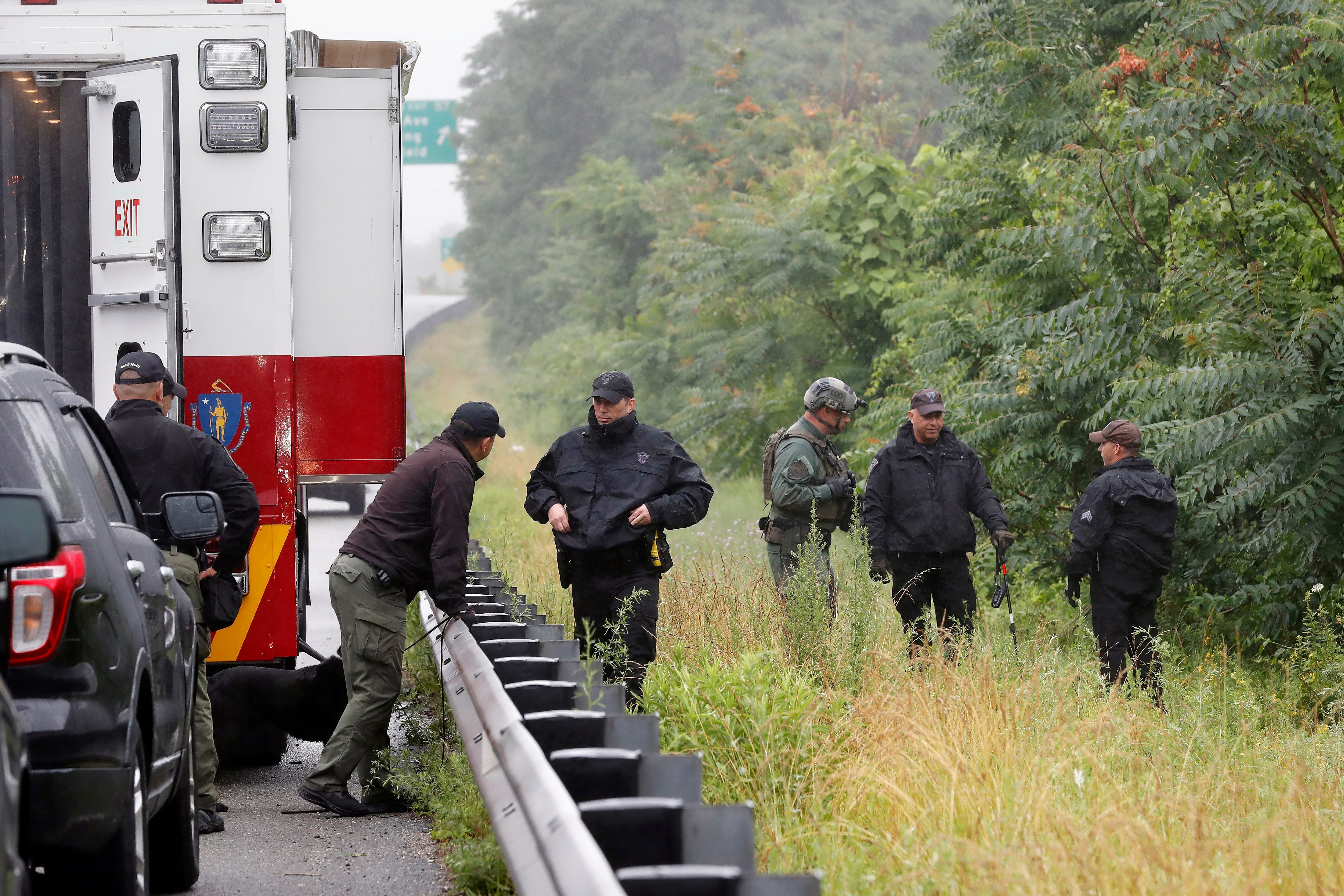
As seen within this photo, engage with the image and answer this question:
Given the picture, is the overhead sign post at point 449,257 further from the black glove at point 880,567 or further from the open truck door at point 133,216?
the open truck door at point 133,216

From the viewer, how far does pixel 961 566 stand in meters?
8.84

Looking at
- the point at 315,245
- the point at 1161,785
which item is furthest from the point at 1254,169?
the point at 315,245

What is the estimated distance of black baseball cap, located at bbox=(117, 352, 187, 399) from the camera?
23.0ft

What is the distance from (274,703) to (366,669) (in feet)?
3.49

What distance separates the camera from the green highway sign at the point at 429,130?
1864 inches

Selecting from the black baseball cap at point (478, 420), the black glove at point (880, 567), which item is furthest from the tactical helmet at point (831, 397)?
the black baseball cap at point (478, 420)

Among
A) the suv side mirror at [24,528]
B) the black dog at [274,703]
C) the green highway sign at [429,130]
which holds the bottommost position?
the black dog at [274,703]

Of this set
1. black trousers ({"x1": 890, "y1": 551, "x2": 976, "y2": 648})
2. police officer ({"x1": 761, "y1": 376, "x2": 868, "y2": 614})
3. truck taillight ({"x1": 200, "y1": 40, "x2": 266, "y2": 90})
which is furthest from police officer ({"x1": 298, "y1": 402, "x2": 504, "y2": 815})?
black trousers ({"x1": 890, "y1": 551, "x2": 976, "y2": 648})

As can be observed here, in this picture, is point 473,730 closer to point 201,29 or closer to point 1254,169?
point 201,29

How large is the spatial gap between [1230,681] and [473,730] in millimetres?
5899

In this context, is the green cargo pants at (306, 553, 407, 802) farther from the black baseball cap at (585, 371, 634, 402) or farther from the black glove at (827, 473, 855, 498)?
the black glove at (827, 473, 855, 498)

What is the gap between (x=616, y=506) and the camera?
7.44m

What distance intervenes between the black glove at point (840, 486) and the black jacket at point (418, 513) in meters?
2.76

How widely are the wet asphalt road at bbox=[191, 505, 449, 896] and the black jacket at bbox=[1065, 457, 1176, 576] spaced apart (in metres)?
4.42
